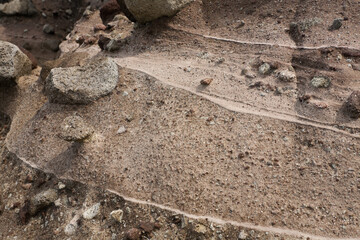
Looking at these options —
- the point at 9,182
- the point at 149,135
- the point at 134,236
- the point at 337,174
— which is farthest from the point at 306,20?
the point at 9,182

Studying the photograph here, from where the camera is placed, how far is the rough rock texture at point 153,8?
416 centimetres

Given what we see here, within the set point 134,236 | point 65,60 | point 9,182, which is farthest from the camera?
point 65,60

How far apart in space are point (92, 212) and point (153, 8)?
8.56ft

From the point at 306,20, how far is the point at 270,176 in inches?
79.6

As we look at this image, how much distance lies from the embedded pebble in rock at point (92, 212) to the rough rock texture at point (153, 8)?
2.53 metres

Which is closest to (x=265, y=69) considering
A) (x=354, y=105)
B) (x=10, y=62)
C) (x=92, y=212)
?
(x=354, y=105)

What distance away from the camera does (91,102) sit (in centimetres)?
365

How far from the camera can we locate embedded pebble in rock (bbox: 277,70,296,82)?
11.1 ft

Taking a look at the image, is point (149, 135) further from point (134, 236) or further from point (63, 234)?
point (63, 234)

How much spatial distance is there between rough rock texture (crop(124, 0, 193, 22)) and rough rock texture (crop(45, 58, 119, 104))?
977 mm

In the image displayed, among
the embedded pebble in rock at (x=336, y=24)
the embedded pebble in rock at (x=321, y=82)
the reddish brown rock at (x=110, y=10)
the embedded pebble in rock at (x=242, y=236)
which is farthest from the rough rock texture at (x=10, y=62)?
the embedded pebble in rock at (x=336, y=24)

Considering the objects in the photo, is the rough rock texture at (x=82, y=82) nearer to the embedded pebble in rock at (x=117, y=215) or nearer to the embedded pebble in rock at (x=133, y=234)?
the embedded pebble in rock at (x=117, y=215)

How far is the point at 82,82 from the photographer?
3584mm

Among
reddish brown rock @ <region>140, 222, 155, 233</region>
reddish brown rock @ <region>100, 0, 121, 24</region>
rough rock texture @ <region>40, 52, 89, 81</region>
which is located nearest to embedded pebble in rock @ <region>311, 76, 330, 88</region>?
reddish brown rock @ <region>140, 222, 155, 233</region>
